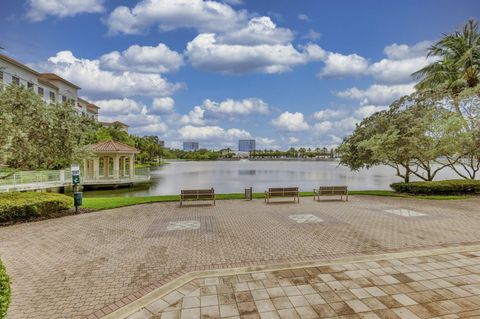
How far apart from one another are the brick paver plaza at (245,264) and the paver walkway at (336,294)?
20 mm

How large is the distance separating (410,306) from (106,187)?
105ft

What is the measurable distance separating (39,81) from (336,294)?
59.0 metres

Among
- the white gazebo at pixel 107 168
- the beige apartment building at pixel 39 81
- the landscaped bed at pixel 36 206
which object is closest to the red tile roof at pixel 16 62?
the beige apartment building at pixel 39 81

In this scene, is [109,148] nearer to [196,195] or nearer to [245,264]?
[196,195]

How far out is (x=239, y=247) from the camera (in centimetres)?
758

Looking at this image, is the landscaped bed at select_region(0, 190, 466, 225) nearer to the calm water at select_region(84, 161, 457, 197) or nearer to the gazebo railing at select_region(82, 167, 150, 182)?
the calm water at select_region(84, 161, 457, 197)

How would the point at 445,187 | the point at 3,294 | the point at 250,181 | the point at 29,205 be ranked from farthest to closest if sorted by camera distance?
the point at 250,181
the point at 445,187
the point at 29,205
the point at 3,294

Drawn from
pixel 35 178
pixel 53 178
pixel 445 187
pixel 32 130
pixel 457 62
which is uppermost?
pixel 457 62

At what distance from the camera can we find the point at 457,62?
22422 mm

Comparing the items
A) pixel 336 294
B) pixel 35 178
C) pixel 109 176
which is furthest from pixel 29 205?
pixel 109 176

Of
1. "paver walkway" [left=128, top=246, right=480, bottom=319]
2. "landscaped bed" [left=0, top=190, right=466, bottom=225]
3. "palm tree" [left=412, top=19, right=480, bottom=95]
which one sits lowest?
"paver walkway" [left=128, top=246, right=480, bottom=319]

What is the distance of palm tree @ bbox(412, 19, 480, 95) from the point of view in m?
22.0

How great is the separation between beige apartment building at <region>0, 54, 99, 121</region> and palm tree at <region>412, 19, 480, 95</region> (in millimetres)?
36955

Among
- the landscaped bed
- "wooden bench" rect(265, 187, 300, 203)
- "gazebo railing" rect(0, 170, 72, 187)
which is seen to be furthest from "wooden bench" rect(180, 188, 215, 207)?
"gazebo railing" rect(0, 170, 72, 187)
